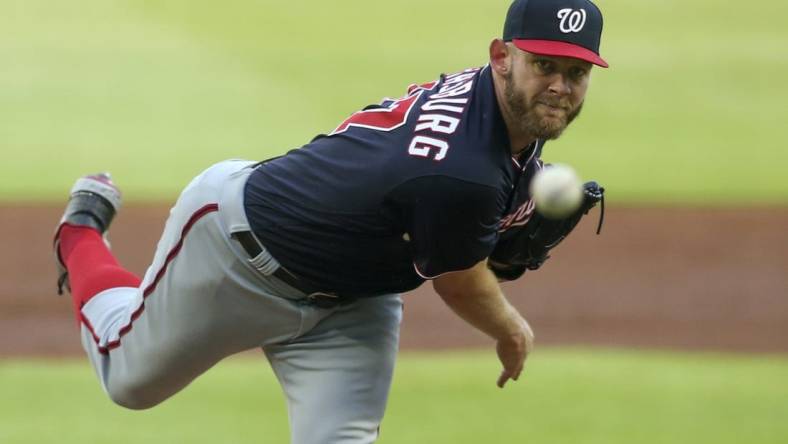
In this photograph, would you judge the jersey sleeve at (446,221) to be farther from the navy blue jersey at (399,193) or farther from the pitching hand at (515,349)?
the pitching hand at (515,349)

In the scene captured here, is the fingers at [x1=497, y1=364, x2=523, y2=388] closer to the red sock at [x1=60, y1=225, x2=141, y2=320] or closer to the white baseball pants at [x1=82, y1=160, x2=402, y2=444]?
the white baseball pants at [x1=82, y1=160, x2=402, y2=444]

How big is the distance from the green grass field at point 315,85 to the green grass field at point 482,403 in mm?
3086

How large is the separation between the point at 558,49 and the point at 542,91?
0.13 meters

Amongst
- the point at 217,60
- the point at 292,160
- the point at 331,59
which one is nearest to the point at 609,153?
the point at 331,59

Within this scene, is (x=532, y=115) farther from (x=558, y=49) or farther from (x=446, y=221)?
(x=446, y=221)

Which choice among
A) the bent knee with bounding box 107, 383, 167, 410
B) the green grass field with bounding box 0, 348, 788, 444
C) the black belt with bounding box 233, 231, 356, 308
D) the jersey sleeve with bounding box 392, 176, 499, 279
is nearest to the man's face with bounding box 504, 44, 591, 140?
the jersey sleeve with bounding box 392, 176, 499, 279

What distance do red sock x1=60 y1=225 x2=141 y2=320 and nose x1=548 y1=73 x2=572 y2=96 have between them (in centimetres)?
182

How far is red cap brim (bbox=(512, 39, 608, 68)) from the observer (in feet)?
12.1

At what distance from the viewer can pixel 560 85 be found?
372 centimetres

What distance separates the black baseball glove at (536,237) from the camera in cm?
414

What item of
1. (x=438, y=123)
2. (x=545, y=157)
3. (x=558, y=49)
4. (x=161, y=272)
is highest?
(x=558, y=49)

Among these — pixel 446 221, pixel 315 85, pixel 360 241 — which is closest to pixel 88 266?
pixel 360 241

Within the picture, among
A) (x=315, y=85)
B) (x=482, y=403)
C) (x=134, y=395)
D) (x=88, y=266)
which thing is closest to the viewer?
(x=134, y=395)

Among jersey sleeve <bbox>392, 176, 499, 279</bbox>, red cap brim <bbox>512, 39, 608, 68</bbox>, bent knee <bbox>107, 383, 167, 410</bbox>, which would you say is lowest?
bent knee <bbox>107, 383, 167, 410</bbox>
